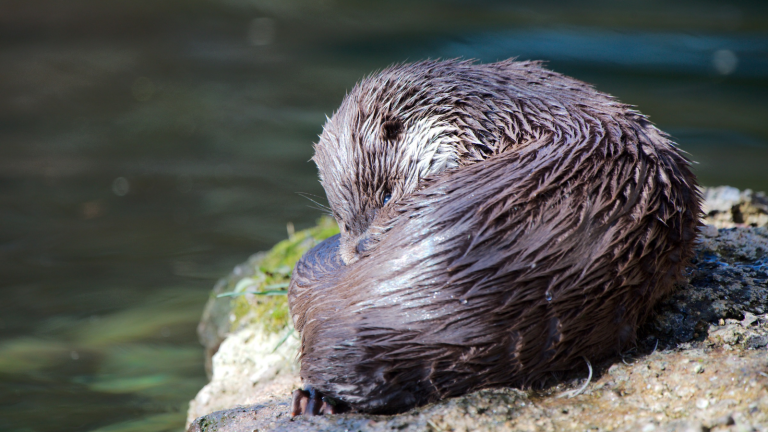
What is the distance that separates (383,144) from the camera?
267 cm

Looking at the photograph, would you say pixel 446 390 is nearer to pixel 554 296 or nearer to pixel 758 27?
pixel 554 296

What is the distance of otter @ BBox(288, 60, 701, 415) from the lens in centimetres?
202

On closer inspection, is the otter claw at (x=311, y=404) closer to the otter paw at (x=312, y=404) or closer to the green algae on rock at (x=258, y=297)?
the otter paw at (x=312, y=404)

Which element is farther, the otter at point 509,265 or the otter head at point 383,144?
the otter head at point 383,144

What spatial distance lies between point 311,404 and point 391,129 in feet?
3.43

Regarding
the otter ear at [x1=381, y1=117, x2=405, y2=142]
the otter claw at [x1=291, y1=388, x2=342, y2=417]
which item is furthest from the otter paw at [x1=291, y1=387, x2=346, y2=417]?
the otter ear at [x1=381, y1=117, x2=405, y2=142]

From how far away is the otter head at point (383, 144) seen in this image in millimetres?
2541

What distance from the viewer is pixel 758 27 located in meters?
7.75

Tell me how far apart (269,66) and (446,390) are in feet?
22.9

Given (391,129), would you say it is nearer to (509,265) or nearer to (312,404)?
(509,265)

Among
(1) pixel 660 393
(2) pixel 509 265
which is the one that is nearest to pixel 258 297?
(2) pixel 509 265

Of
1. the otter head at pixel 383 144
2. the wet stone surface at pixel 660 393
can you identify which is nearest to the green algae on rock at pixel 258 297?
the otter head at pixel 383 144

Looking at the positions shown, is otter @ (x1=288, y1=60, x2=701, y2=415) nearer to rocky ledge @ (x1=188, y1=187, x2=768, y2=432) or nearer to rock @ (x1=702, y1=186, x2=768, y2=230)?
rocky ledge @ (x1=188, y1=187, x2=768, y2=432)

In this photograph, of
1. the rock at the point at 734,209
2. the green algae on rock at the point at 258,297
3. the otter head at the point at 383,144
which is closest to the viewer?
the otter head at the point at 383,144
